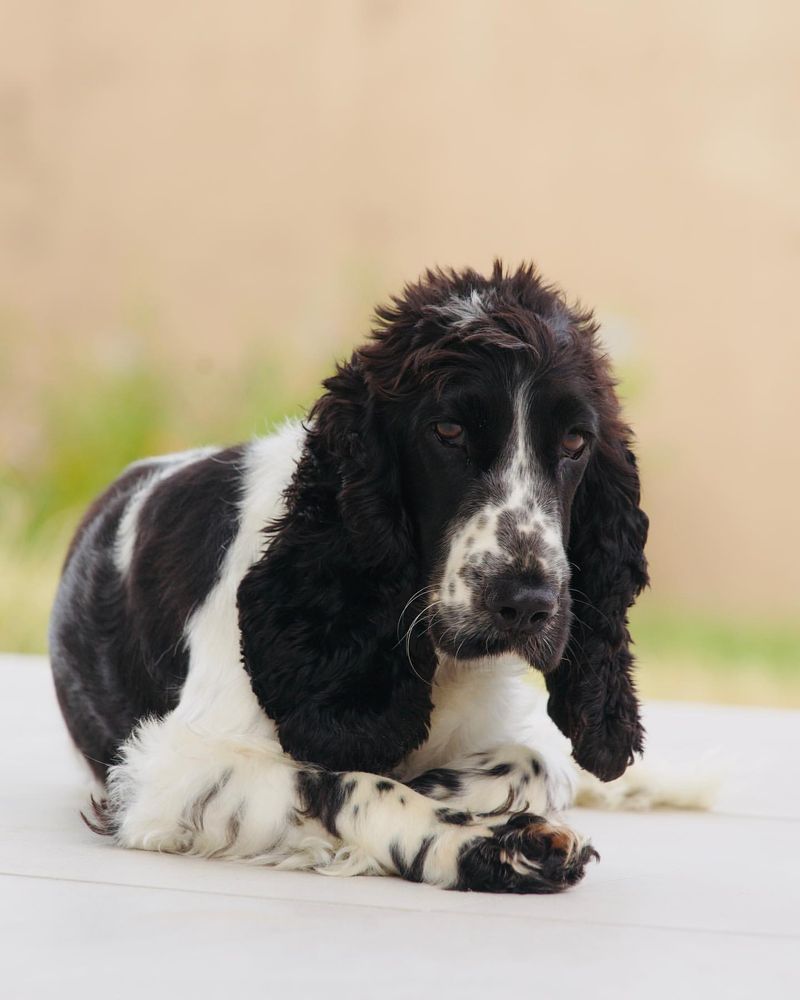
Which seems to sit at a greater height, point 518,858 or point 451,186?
point 451,186

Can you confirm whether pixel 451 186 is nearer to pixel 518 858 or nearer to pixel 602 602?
pixel 602 602

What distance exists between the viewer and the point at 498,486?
3.21 meters

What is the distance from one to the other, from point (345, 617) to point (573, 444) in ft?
2.09

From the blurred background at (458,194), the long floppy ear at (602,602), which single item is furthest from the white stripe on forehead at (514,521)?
the blurred background at (458,194)

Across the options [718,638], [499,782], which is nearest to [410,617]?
[499,782]

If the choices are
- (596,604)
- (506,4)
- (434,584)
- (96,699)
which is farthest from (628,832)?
(506,4)

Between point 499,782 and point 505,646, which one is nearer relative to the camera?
point 505,646

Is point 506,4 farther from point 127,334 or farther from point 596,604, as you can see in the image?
point 596,604

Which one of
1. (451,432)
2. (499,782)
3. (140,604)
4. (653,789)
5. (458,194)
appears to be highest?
(458,194)

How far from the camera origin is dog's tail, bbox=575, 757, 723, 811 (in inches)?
174

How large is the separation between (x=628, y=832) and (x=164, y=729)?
4.33ft

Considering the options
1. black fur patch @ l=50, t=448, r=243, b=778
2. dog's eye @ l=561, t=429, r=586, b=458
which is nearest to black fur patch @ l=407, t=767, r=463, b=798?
black fur patch @ l=50, t=448, r=243, b=778

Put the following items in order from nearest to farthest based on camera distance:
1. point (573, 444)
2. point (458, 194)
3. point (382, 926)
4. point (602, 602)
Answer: point (382, 926) < point (573, 444) < point (602, 602) < point (458, 194)

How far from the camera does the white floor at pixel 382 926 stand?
8.31ft
